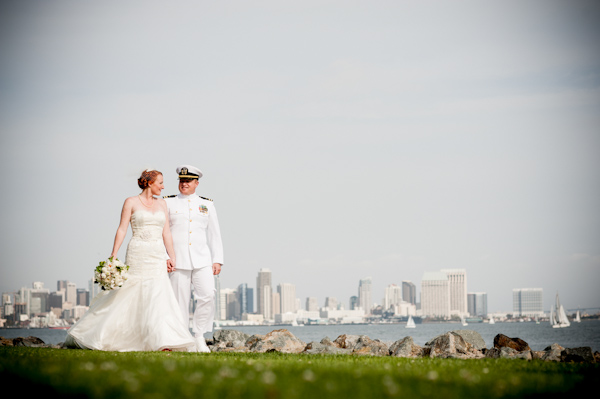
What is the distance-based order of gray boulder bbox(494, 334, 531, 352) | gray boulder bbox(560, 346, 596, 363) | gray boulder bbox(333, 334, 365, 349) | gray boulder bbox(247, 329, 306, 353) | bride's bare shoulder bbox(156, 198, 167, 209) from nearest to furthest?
bride's bare shoulder bbox(156, 198, 167, 209), gray boulder bbox(560, 346, 596, 363), gray boulder bbox(247, 329, 306, 353), gray boulder bbox(494, 334, 531, 352), gray boulder bbox(333, 334, 365, 349)

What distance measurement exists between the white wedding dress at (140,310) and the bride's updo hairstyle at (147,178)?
1.99 ft

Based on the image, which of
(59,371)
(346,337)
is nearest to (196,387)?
Result: (59,371)

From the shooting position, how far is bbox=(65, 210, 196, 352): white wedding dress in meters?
13.1

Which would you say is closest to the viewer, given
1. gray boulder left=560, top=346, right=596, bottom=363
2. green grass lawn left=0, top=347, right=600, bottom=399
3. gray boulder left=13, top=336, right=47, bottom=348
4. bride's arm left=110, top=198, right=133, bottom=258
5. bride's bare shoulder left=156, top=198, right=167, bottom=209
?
green grass lawn left=0, top=347, right=600, bottom=399

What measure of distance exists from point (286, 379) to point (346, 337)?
15117mm

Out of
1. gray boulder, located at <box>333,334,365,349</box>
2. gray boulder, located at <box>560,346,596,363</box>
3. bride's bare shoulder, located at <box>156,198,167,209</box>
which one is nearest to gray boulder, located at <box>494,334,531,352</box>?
gray boulder, located at <box>333,334,365,349</box>

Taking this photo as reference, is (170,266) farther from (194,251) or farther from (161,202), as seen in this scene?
(161,202)

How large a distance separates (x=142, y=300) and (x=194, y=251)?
179cm

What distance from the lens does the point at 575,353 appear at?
1559cm

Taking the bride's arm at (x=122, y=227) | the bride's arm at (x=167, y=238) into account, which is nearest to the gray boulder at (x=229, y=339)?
the bride's arm at (x=167, y=238)

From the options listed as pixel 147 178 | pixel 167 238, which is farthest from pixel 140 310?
pixel 147 178

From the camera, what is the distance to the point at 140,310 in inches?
530

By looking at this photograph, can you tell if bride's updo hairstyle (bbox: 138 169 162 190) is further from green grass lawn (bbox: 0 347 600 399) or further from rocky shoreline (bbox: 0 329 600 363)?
green grass lawn (bbox: 0 347 600 399)

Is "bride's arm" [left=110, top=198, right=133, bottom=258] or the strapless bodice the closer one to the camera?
"bride's arm" [left=110, top=198, right=133, bottom=258]
